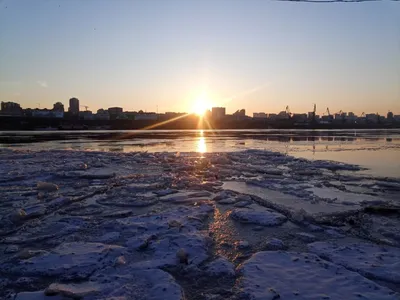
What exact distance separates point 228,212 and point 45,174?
273 inches

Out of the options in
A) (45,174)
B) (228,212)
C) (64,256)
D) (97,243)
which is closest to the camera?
(64,256)

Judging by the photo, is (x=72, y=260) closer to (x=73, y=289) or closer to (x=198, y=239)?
(x=73, y=289)

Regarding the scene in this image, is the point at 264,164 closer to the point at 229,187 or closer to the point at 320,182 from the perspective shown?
the point at 320,182

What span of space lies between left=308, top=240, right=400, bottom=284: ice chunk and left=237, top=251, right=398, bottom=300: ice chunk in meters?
0.20

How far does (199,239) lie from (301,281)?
1635 mm

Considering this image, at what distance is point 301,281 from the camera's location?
11.2 ft

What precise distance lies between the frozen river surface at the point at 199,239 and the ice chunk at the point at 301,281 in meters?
0.01

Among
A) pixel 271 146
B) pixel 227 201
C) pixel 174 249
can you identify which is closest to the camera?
pixel 174 249

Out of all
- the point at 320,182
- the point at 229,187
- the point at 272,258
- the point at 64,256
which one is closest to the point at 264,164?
the point at 320,182

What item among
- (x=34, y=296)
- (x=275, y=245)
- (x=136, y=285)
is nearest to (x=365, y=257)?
(x=275, y=245)

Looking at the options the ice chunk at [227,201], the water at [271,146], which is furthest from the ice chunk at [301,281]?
the water at [271,146]

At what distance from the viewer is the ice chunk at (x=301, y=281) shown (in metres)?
3.13

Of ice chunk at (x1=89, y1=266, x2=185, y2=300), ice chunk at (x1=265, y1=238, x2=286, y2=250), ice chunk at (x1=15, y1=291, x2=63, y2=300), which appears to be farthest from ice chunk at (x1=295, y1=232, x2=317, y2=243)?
ice chunk at (x1=15, y1=291, x2=63, y2=300)

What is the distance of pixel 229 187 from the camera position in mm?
8609
